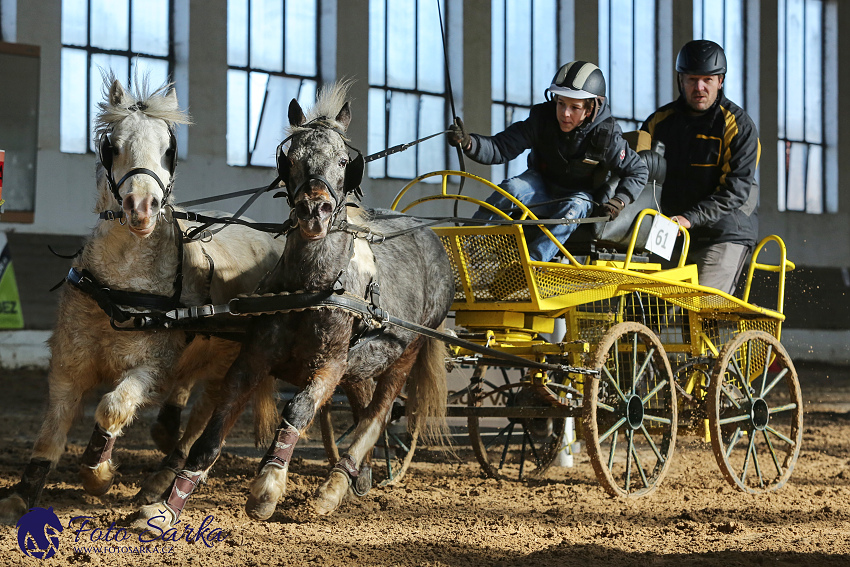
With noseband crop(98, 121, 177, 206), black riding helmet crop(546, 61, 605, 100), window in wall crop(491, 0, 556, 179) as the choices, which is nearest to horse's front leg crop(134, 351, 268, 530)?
noseband crop(98, 121, 177, 206)

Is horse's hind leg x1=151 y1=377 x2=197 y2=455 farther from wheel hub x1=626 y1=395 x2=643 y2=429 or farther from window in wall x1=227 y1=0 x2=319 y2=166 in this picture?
window in wall x1=227 y1=0 x2=319 y2=166

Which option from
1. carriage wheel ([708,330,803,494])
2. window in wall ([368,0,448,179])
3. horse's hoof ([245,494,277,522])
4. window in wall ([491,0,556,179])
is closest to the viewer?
horse's hoof ([245,494,277,522])

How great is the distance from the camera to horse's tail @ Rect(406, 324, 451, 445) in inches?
196

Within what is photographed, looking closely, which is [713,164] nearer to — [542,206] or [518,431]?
[542,206]

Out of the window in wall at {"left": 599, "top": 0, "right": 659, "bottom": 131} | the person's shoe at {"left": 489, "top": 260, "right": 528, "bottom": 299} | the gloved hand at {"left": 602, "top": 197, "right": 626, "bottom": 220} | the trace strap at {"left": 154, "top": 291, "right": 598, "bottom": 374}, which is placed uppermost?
the window in wall at {"left": 599, "top": 0, "right": 659, "bottom": 131}

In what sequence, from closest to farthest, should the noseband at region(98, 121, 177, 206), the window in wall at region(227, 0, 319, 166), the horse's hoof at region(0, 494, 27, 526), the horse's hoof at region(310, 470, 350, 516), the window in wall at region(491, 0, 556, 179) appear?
the noseband at region(98, 121, 177, 206) → the horse's hoof at region(0, 494, 27, 526) → the horse's hoof at region(310, 470, 350, 516) → the window in wall at region(227, 0, 319, 166) → the window in wall at region(491, 0, 556, 179)

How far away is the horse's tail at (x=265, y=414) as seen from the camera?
4570 mm

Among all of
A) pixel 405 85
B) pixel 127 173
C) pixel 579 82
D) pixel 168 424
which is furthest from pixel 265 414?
pixel 405 85

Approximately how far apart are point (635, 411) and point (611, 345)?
41cm

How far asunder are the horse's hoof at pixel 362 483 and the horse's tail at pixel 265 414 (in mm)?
541

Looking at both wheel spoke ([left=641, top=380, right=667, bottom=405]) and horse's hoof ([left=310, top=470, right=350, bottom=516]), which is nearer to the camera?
horse's hoof ([left=310, top=470, right=350, bottom=516])

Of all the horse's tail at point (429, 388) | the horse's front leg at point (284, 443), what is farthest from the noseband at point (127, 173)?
the horse's tail at point (429, 388)

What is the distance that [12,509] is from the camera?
12.3ft

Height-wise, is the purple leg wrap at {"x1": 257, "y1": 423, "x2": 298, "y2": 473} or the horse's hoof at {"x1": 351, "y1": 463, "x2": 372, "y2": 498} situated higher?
Result: the purple leg wrap at {"x1": 257, "y1": 423, "x2": 298, "y2": 473}
